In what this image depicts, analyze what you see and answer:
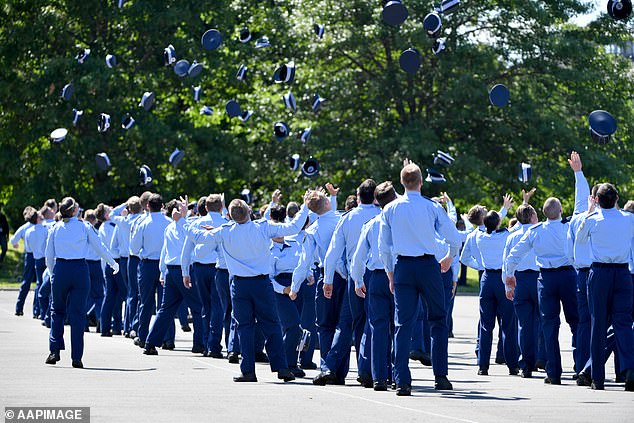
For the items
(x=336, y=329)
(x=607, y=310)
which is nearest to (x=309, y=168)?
(x=336, y=329)

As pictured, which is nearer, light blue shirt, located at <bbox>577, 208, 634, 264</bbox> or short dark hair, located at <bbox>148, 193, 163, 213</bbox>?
light blue shirt, located at <bbox>577, 208, 634, 264</bbox>

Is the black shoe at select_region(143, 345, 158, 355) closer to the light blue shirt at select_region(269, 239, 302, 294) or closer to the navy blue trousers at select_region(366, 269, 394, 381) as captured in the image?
the light blue shirt at select_region(269, 239, 302, 294)

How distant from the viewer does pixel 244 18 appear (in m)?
50.0

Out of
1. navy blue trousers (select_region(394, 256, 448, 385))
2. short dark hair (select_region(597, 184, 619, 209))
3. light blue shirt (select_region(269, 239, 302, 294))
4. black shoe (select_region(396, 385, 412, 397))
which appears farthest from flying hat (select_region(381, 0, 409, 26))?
black shoe (select_region(396, 385, 412, 397))

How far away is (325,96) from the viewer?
45.9 m

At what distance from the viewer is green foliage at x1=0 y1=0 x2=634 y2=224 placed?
44219 millimetres

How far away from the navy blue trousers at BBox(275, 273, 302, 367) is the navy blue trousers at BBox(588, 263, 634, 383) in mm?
3356

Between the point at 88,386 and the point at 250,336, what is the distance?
175 centimetres

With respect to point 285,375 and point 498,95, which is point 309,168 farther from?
point 285,375

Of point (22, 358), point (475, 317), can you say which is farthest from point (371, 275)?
point (475, 317)

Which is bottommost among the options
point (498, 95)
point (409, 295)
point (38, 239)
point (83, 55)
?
point (409, 295)

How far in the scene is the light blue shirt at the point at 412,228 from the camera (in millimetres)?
13008

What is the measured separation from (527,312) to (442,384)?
2462mm

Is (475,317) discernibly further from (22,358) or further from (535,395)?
(535,395)
